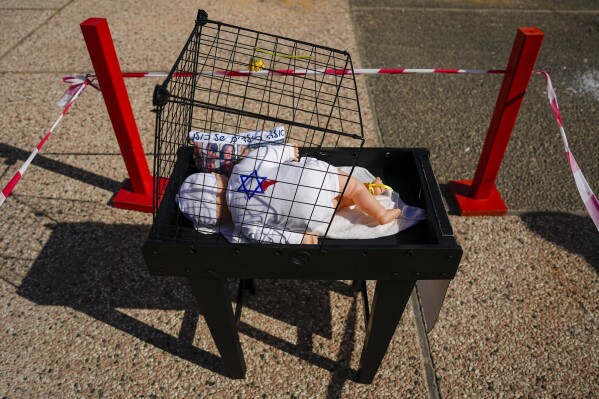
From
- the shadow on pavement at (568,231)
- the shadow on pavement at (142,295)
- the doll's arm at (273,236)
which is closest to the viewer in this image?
the doll's arm at (273,236)

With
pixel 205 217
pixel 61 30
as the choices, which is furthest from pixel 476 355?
pixel 61 30

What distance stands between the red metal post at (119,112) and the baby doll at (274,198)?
4.59 ft

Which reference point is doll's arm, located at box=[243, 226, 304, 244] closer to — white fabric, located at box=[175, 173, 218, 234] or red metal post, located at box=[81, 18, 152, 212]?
white fabric, located at box=[175, 173, 218, 234]

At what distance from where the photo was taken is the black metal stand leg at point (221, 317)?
1.95 meters

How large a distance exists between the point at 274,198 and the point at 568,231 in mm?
2712

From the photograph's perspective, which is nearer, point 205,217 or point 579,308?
point 205,217

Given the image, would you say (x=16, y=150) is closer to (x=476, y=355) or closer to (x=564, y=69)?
(x=476, y=355)

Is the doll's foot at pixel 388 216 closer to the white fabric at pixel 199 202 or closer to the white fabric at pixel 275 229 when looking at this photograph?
the white fabric at pixel 275 229

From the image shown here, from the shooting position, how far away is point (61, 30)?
6102 mm

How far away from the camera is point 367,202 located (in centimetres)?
207

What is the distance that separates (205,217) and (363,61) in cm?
419

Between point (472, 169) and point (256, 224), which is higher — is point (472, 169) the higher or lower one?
the lower one

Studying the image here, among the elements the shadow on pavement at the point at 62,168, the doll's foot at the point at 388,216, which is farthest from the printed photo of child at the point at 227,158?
the shadow on pavement at the point at 62,168

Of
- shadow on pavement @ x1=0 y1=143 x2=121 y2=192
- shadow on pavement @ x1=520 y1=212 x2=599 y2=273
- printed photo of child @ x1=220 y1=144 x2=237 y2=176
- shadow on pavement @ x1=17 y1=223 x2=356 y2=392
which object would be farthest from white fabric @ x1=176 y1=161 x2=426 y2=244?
shadow on pavement @ x1=0 y1=143 x2=121 y2=192
